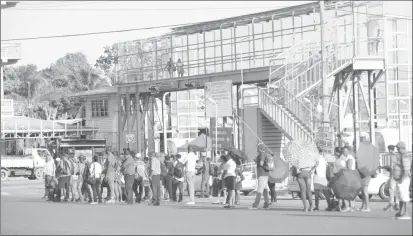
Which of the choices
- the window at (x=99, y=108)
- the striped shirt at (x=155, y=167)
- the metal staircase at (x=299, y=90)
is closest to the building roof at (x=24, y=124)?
the window at (x=99, y=108)

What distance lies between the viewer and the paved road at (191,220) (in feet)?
49.7

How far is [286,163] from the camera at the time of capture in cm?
2325

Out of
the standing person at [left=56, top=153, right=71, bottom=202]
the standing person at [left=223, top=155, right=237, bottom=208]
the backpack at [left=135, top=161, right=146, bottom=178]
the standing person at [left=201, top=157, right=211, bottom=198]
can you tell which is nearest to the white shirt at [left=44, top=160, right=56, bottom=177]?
the standing person at [left=56, top=153, right=71, bottom=202]

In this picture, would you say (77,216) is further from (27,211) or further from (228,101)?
(228,101)

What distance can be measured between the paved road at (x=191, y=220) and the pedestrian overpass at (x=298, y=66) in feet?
12.9

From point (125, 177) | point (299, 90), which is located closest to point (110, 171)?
point (125, 177)

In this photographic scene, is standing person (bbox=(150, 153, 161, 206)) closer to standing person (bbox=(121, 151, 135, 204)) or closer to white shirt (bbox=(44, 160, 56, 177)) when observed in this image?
standing person (bbox=(121, 151, 135, 204))

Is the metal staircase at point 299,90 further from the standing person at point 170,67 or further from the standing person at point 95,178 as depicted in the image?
the standing person at point 170,67

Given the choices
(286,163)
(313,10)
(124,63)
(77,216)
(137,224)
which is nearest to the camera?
(137,224)

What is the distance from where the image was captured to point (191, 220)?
711 inches

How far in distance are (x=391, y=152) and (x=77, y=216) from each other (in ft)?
23.9

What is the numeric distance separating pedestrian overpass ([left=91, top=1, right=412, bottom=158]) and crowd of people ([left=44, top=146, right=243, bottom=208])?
5293mm

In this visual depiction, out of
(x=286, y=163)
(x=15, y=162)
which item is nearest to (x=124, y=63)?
(x=15, y=162)

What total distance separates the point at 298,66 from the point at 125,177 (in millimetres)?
10786
